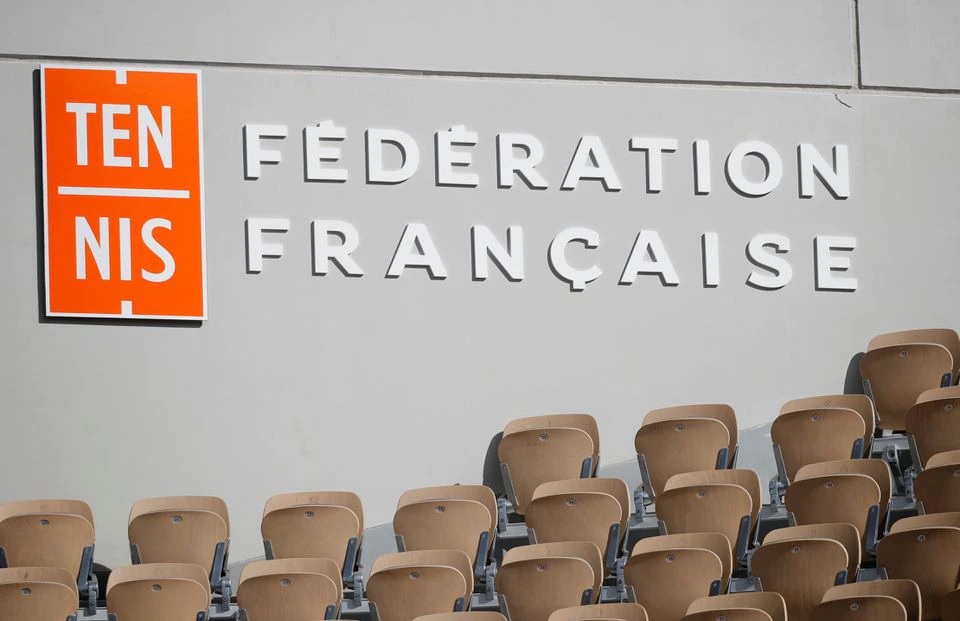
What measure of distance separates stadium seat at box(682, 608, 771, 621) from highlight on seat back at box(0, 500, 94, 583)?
109 inches

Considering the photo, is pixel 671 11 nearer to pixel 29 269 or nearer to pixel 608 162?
pixel 608 162

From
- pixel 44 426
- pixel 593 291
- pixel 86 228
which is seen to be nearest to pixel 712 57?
pixel 593 291

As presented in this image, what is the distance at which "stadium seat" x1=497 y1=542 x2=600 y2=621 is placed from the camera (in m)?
6.36

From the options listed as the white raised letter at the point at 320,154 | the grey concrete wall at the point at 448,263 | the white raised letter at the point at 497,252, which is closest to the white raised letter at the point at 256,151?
the grey concrete wall at the point at 448,263

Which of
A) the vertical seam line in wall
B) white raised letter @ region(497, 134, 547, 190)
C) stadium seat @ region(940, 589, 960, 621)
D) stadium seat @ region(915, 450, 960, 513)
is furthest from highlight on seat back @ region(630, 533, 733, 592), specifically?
the vertical seam line in wall

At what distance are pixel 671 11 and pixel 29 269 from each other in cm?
394

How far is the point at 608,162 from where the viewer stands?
930 centimetres

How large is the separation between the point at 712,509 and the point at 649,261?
2.60 meters

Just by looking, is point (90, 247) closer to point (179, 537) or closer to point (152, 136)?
→ point (152, 136)

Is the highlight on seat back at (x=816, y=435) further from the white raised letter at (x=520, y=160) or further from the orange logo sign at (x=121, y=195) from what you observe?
the orange logo sign at (x=121, y=195)

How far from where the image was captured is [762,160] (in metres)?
9.47

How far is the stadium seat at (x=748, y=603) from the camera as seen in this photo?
601 cm

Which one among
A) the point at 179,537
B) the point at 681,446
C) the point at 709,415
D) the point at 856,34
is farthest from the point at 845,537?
the point at 856,34

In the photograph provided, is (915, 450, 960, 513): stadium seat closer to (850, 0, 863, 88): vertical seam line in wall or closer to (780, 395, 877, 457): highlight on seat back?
(780, 395, 877, 457): highlight on seat back
